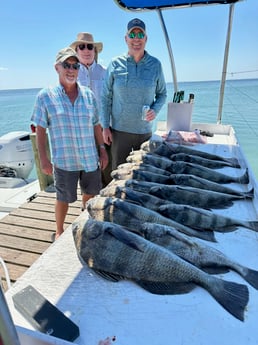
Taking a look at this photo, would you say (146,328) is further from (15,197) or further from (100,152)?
(15,197)

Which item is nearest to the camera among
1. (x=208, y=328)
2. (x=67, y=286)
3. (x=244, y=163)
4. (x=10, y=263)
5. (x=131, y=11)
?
(x=208, y=328)

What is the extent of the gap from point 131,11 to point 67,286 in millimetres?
3988

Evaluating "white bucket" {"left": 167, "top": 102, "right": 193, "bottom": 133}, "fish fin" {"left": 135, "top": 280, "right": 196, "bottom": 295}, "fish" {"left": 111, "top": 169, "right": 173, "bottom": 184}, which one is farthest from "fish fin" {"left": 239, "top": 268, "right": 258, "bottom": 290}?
"white bucket" {"left": 167, "top": 102, "right": 193, "bottom": 133}

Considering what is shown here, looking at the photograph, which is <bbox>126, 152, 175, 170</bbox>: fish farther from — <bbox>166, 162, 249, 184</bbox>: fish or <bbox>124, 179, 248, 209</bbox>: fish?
<bbox>124, 179, 248, 209</bbox>: fish

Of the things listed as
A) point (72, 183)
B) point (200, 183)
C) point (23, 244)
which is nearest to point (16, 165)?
point (23, 244)

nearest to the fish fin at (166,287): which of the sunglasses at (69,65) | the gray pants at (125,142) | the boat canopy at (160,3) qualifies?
the sunglasses at (69,65)

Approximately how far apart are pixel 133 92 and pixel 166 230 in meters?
1.81

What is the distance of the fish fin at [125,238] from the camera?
44.3 inches

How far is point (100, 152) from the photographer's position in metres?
2.69

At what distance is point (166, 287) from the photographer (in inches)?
40.9

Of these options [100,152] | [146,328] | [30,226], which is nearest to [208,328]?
[146,328]

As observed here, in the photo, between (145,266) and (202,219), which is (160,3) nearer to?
(202,219)

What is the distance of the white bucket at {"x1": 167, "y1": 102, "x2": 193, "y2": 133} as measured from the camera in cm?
342

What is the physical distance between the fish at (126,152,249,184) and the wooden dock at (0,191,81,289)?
1.43 meters
